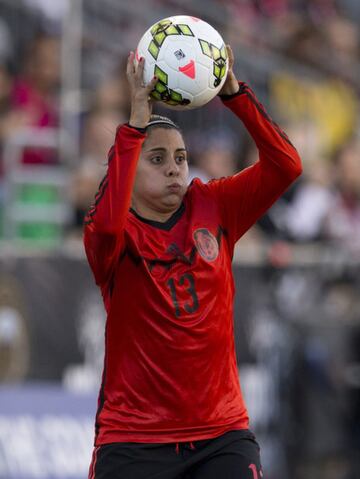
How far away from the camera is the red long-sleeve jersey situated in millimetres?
4871

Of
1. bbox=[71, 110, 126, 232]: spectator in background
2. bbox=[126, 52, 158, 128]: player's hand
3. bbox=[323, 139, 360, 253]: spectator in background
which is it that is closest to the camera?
→ bbox=[126, 52, 158, 128]: player's hand

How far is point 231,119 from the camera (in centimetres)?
1121

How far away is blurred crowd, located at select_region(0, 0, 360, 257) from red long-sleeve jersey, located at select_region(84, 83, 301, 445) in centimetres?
401

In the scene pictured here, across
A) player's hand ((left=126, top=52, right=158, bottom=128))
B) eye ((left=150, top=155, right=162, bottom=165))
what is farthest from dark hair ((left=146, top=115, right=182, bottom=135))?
player's hand ((left=126, top=52, right=158, bottom=128))

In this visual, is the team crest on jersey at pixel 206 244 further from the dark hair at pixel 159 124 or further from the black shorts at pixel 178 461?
the black shorts at pixel 178 461

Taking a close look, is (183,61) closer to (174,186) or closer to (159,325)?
(174,186)

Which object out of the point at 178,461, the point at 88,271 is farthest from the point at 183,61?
the point at 88,271

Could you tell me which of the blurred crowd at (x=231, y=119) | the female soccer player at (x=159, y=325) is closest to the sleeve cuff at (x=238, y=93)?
the female soccer player at (x=159, y=325)

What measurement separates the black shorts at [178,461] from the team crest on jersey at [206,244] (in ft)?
2.54

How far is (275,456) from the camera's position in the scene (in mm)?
9805

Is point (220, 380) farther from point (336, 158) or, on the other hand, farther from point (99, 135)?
point (336, 158)

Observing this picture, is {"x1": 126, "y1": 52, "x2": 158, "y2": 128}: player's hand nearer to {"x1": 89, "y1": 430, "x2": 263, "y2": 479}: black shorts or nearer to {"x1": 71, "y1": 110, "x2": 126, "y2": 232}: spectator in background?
{"x1": 89, "y1": 430, "x2": 263, "y2": 479}: black shorts

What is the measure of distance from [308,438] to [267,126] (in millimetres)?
5136

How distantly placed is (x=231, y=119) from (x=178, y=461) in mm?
6636
